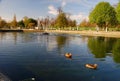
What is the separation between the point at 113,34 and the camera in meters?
98.1

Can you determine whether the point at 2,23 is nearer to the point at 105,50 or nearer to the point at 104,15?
the point at 104,15

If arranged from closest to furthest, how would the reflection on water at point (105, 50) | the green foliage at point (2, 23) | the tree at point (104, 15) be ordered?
the reflection on water at point (105, 50)
the tree at point (104, 15)
the green foliage at point (2, 23)

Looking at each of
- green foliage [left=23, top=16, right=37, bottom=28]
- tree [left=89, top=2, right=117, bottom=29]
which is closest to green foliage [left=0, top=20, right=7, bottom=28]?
green foliage [left=23, top=16, right=37, bottom=28]

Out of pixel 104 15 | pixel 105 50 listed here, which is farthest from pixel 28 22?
pixel 105 50

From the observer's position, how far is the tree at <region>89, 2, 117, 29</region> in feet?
373

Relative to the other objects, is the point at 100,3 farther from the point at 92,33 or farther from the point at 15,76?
the point at 15,76

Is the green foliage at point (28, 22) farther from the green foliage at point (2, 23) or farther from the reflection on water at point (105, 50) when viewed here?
the reflection on water at point (105, 50)

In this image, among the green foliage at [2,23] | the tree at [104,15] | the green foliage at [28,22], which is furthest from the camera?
the green foliage at [28,22]

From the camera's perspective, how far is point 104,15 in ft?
374

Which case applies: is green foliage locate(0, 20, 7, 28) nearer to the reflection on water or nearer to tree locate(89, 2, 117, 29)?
tree locate(89, 2, 117, 29)

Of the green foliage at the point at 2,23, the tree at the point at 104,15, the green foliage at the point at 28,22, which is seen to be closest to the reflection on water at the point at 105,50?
the tree at the point at 104,15

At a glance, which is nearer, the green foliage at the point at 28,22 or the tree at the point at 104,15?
the tree at the point at 104,15

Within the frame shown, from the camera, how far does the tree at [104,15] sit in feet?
373

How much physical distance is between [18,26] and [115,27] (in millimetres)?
91499
